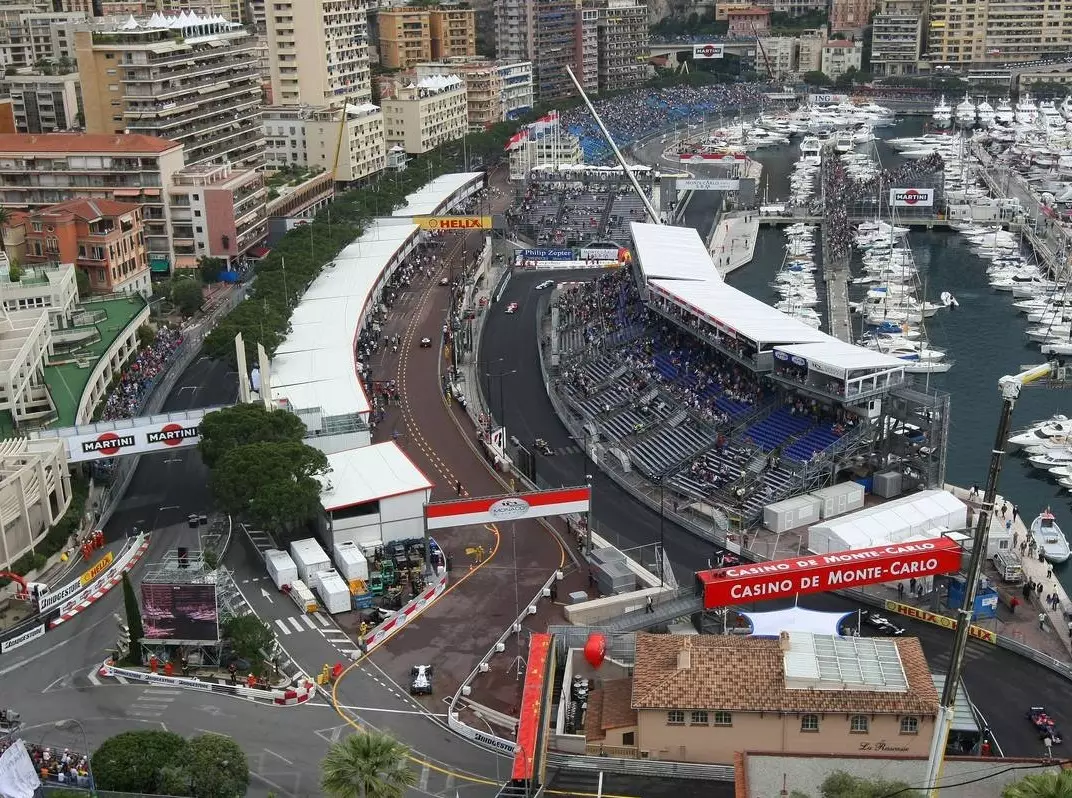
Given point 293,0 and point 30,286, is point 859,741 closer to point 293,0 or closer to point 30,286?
point 30,286

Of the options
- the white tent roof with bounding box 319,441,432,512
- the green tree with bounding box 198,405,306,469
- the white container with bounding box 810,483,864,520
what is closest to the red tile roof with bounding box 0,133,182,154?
the green tree with bounding box 198,405,306,469

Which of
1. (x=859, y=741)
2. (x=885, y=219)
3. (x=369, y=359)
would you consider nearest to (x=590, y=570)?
(x=859, y=741)

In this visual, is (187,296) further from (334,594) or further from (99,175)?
(334,594)

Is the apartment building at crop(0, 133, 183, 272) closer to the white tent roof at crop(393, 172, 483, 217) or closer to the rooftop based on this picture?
the white tent roof at crop(393, 172, 483, 217)

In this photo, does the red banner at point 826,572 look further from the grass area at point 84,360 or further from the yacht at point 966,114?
the yacht at point 966,114

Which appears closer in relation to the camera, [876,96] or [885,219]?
[885,219]

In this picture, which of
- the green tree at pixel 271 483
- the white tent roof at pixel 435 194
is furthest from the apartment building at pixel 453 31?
the green tree at pixel 271 483

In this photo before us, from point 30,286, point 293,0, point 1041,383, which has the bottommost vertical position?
point 1041,383
